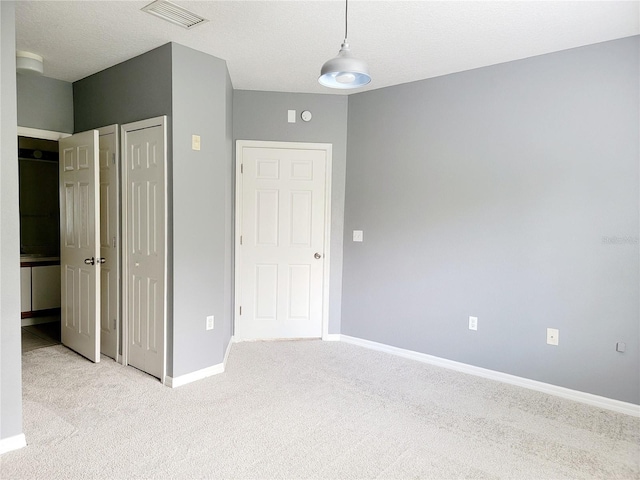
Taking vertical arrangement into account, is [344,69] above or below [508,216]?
above

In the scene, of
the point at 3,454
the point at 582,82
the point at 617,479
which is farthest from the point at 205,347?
the point at 582,82

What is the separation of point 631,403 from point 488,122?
2.34 metres

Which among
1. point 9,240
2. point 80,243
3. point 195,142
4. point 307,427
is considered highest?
point 195,142

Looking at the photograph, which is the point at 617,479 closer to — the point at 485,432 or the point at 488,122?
the point at 485,432

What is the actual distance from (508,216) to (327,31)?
2.02m

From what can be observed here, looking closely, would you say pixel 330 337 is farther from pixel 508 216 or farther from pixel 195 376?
pixel 508 216

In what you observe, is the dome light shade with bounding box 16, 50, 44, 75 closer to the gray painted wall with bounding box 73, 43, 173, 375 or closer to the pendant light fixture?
the gray painted wall with bounding box 73, 43, 173, 375

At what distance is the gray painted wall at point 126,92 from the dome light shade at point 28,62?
0.48 meters

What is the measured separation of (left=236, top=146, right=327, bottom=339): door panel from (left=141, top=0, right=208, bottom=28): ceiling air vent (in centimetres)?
168

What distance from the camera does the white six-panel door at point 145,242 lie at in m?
3.28

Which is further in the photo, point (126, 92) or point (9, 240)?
point (126, 92)

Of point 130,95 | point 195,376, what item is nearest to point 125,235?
point 130,95

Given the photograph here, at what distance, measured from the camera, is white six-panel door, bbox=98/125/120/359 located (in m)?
3.65

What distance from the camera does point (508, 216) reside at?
3.46 metres
